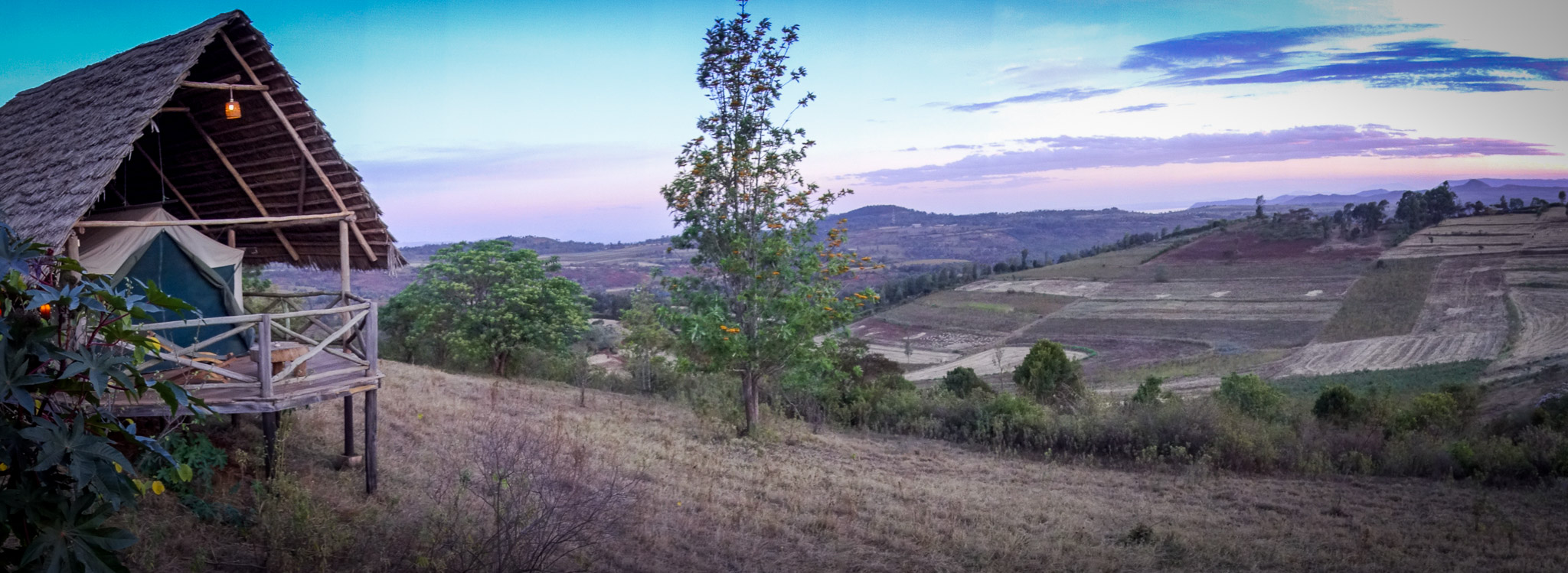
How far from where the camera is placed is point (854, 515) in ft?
30.2

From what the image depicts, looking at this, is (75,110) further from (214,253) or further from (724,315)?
(724,315)

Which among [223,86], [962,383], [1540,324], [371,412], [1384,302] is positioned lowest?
[962,383]

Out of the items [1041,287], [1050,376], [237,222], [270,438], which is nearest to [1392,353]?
[1050,376]

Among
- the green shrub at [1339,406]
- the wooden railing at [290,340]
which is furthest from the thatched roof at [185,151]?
the green shrub at [1339,406]

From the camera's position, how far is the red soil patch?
38844 millimetres

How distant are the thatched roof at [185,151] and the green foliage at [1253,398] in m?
17.8

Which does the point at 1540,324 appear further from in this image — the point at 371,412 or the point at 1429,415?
the point at 371,412

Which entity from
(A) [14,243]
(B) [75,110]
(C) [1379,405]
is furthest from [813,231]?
(C) [1379,405]

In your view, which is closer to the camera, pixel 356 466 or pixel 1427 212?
pixel 356 466

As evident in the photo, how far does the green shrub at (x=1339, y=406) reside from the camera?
16.4 metres

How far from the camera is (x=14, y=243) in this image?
3.38m

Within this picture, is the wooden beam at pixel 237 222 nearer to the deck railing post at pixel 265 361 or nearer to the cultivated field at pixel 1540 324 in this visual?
the deck railing post at pixel 265 361

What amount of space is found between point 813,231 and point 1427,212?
1472 inches

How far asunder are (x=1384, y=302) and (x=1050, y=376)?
20666mm
